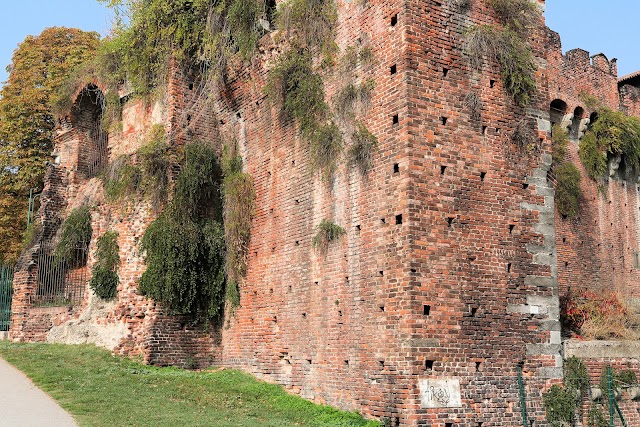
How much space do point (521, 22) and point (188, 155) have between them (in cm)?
720

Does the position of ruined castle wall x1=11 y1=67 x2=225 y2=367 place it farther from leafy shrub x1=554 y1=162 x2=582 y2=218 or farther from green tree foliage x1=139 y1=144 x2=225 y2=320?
leafy shrub x1=554 y1=162 x2=582 y2=218

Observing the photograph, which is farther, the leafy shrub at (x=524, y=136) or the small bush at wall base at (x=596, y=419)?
the leafy shrub at (x=524, y=136)

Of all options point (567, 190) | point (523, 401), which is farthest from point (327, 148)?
point (567, 190)

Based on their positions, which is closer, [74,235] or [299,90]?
[299,90]

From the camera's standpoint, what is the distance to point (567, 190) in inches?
771

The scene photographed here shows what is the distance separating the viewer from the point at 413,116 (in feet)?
33.8

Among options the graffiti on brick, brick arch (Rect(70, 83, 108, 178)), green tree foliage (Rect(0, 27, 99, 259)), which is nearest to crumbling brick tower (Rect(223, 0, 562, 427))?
the graffiti on brick

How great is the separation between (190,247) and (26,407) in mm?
4744

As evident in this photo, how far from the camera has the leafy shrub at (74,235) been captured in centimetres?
1695

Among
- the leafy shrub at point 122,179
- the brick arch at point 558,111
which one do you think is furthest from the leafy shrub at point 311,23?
the brick arch at point 558,111

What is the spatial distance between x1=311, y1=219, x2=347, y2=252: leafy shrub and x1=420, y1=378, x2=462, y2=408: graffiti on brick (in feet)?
9.40

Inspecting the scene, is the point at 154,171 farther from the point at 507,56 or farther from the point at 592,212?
the point at 592,212

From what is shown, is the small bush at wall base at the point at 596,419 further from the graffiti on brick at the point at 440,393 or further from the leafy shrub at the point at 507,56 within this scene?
the leafy shrub at the point at 507,56

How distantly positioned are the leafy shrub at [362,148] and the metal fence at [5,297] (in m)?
12.6
